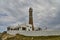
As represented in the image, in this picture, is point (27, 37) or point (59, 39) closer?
point (59, 39)

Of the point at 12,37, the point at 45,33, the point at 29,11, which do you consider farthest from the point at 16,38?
the point at 29,11

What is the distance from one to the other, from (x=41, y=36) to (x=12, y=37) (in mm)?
9486

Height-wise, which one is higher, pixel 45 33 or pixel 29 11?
pixel 29 11

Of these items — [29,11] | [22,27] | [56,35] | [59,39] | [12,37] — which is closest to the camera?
[59,39]

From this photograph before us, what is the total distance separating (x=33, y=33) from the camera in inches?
1966

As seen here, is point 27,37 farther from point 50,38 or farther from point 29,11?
point 29,11

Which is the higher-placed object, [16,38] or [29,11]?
[29,11]

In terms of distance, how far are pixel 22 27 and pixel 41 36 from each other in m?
15.7

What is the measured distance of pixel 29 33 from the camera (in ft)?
166

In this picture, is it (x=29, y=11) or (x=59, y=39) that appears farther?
(x=29, y=11)

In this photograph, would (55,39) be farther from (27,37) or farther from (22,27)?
(22,27)

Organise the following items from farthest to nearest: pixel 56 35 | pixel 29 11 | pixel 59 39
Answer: pixel 29 11
pixel 56 35
pixel 59 39

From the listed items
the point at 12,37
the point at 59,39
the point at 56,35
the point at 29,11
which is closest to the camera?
the point at 59,39

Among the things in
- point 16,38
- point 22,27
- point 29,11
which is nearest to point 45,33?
point 16,38
